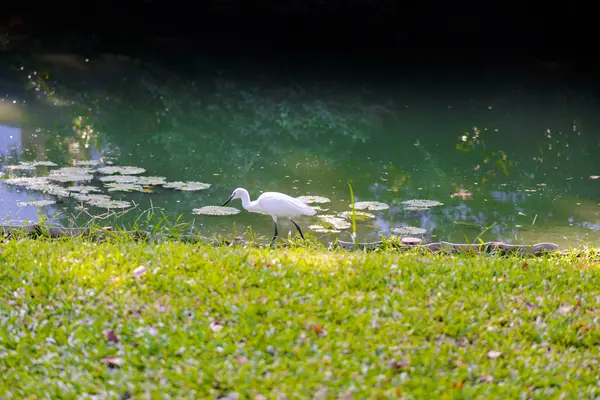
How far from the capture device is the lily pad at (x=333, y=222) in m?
4.88

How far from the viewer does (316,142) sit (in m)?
7.49

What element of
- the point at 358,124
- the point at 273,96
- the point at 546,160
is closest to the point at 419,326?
the point at 546,160

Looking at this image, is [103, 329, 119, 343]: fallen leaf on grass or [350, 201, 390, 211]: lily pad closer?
[103, 329, 119, 343]: fallen leaf on grass

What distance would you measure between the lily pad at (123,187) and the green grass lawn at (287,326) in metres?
1.86

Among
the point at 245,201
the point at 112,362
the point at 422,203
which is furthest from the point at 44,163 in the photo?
the point at 112,362

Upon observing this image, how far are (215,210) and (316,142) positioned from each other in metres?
2.60

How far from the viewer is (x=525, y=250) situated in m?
4.14

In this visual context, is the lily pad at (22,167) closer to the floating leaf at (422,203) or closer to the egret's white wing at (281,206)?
the egret's white wing at (281,206)

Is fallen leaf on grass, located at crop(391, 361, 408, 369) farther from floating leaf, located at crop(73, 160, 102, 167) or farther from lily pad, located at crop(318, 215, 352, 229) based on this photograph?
floating leaf, located at crop(73, 160, 102, 167)

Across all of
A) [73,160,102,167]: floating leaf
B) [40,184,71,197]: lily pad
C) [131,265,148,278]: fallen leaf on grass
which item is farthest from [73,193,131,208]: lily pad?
[131,265,148,278]: fallen leaf on grass

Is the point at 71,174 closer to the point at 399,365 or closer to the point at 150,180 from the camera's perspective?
the point at 150,180

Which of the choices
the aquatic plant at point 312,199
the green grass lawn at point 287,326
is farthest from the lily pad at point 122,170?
the green grass lawn at point 287,326

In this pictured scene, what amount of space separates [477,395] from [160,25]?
12.9 metres

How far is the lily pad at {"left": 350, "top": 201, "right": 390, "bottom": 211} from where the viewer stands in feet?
17.3
